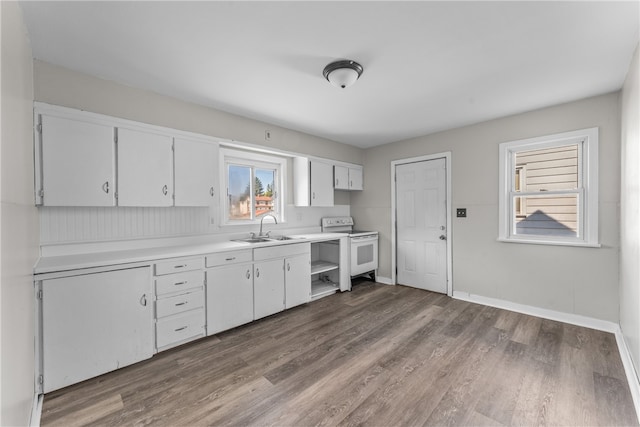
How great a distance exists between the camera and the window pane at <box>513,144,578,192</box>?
3.08 meters

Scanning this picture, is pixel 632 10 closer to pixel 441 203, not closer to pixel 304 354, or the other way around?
pixel 441 203

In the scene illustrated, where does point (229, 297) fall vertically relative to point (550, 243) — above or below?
below

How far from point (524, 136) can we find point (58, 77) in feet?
15.6

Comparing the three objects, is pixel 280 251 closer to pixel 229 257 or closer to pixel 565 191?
pixel 229 257

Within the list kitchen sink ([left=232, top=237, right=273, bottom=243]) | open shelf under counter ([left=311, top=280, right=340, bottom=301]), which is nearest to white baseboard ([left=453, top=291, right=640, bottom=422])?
A: open shelf under counter ([left=311, top=280, right=340, bottom=301])

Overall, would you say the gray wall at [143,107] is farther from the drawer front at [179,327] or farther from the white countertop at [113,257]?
the drawer front at [179,327]

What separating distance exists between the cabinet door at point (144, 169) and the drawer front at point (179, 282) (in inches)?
28.6

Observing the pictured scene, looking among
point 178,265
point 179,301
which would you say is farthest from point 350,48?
point 179,301

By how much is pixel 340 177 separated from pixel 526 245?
2.72 m

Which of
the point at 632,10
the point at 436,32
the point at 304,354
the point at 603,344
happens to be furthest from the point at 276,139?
the point at 603,344

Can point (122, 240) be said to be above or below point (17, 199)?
below

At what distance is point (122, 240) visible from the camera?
257 centimetres

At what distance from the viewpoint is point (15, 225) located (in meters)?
1.30

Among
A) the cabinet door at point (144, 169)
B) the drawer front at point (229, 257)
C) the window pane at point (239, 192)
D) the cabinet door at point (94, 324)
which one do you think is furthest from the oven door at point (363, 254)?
the cabinet door at point (94, 324)
